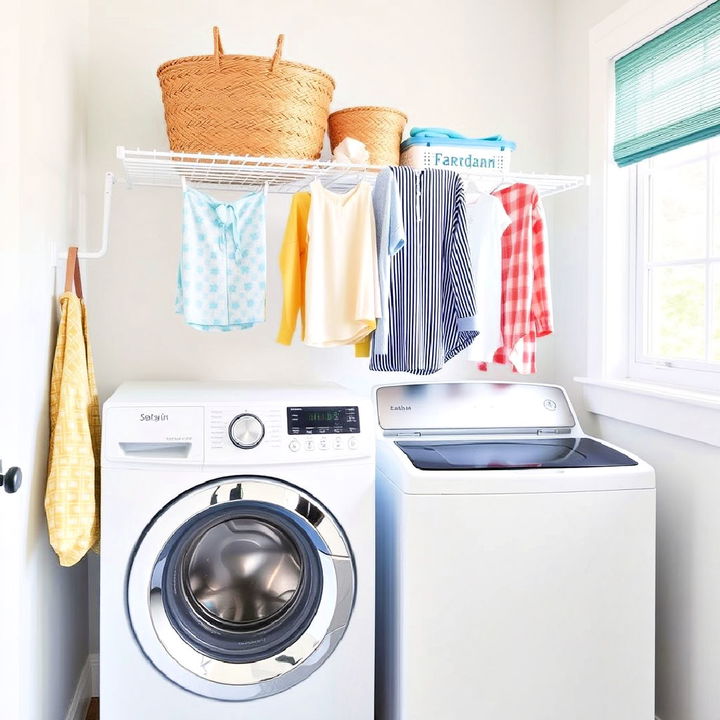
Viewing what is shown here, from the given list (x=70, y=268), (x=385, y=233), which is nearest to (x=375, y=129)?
(x=385, y=233)

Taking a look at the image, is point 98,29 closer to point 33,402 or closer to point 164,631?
point 33,402

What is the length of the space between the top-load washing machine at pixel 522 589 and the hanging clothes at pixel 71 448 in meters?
0.77

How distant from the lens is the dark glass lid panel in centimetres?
198

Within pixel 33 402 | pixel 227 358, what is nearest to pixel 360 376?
pixel 227 358

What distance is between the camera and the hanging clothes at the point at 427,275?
2.14 metres

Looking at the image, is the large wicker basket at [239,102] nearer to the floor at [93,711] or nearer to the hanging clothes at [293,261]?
the hanging clothes at [293,261]

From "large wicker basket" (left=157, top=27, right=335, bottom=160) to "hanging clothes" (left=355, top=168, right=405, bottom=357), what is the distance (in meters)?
0.27

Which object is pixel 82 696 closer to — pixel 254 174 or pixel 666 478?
pixel 254 174

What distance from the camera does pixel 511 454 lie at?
2.10 m

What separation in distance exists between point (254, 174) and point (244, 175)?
0.12 feet

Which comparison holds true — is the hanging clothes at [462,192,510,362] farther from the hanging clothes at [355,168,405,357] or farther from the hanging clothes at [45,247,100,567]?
the hanging clothes at [45,247,100,567]

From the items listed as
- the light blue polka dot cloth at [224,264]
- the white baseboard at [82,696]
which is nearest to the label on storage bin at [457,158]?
the light blue polka dot cloth at [224,264]

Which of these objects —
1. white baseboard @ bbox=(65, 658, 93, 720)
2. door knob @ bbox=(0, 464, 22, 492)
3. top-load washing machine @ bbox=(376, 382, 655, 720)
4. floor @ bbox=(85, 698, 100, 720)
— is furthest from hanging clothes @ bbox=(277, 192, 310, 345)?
floor @ bbox=(85, 698, 100, 720)

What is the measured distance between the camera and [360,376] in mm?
2623
